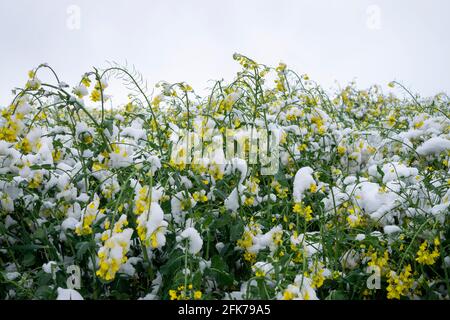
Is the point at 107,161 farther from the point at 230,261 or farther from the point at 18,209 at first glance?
the point at 230,261

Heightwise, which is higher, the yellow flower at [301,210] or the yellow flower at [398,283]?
the yellow flower at [301,210]

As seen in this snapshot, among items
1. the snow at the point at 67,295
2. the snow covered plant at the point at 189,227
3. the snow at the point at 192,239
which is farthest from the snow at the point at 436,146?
the snow at the point at 67,295

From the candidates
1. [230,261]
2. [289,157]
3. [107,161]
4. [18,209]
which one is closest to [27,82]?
[107,161]

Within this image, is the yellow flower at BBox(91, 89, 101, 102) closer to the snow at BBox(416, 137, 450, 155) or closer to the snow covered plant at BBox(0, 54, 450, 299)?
the snow covered plant at BBox(0, 54, 450, 299)

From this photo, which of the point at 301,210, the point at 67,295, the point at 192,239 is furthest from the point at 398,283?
the point at 67,295

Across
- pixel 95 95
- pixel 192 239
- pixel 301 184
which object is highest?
pixel 95 95

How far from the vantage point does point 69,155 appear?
7.34 feet

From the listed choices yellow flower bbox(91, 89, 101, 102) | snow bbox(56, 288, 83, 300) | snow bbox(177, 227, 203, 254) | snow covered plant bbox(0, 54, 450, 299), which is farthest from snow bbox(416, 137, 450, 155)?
snow bbox(56, 288, 83, 300)

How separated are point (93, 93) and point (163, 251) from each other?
710mm

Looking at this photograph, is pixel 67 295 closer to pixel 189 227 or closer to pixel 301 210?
pixel 189 227

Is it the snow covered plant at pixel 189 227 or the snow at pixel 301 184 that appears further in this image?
the snow at pixel 301 184

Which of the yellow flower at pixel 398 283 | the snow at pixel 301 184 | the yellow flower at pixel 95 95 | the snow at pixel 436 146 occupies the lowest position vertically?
the yellow flower at pixel 398 283

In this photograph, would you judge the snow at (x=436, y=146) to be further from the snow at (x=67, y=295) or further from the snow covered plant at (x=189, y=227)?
the snow at (x=67, y=295)

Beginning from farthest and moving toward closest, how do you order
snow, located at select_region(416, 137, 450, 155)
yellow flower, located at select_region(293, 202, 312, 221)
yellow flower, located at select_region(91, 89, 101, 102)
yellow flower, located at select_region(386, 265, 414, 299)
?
snow, located at select_region(416, 137, 450, 155), yellow flower, located at select_region(91, 89, 101, 102), yellow flower, located at select_region(293, 202, 312, 221), yellow flower, located at select_region(386, 265, 414, 299)
